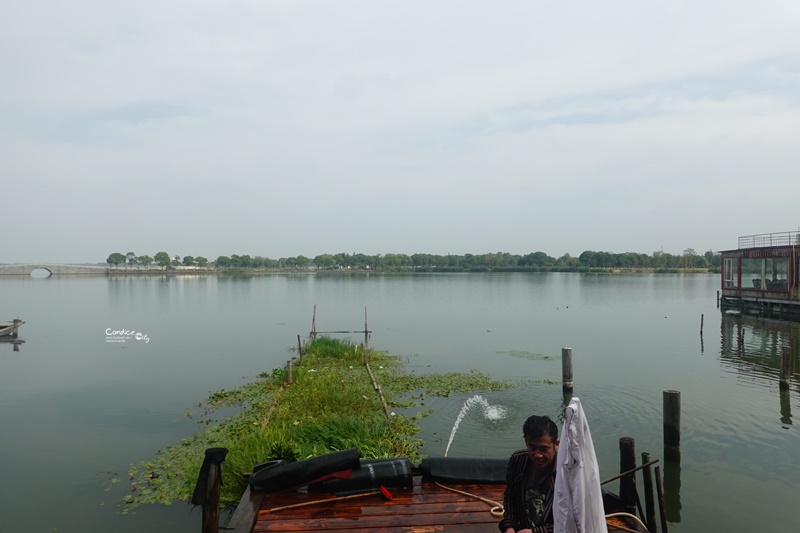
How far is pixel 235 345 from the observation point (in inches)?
1201

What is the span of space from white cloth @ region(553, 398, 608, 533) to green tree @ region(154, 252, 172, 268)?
204 meters

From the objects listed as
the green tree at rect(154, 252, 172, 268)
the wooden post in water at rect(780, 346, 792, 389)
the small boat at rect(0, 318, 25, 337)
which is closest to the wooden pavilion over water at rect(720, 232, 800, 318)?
the wooden post in water at rect(780, 346, 792, 389)

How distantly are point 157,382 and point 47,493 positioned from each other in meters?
10.7

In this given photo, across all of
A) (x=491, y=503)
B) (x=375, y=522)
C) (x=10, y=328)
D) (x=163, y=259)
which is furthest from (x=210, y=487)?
(x=163, y=259)

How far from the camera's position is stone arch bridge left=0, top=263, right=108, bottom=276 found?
141250 mm

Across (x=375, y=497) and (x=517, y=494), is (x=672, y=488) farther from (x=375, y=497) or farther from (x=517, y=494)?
(x=517, y=494)

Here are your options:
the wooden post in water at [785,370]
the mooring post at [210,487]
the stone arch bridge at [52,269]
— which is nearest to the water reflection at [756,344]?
the wooden post in water at [785,370]

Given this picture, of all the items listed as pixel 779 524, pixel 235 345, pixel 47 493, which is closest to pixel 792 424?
pixel 779 524

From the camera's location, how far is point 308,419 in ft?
43.3

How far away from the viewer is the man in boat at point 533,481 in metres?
4.43

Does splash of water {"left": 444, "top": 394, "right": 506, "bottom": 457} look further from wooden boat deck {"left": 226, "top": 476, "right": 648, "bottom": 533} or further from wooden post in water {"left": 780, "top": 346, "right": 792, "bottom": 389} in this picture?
wooden post in water {"left": 780, "top": 346, "right": 792, "bottom": 389}

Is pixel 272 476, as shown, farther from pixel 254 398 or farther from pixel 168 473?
pixel 254 398

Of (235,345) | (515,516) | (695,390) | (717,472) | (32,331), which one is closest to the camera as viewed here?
(515,516)

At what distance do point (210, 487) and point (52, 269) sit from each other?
6728 inches
